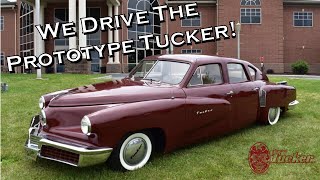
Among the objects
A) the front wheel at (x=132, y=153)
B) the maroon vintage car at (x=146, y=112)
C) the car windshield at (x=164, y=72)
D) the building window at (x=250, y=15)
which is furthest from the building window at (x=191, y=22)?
the front wheel at (x=132, y=153)

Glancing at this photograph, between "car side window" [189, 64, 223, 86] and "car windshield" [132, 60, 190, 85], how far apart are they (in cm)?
20

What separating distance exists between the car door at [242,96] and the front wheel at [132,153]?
2.00 metres

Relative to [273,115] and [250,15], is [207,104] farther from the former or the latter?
[250,15]

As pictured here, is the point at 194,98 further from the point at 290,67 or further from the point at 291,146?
the point at 290,67

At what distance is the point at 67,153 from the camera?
4.23 metres

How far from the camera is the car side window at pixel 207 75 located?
5.63 meters

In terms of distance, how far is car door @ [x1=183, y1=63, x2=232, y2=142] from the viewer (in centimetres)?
534

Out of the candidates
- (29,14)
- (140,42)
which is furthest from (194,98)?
(29,14)

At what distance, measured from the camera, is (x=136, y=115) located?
4.53 m

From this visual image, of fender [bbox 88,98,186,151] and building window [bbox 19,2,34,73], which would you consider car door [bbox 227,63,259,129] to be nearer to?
fender [bbox 88,98,186,151]

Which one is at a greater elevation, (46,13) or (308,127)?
(46,13)

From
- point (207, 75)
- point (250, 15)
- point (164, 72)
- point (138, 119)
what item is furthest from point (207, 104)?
point (250, 15)

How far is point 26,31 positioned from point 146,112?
111 feet

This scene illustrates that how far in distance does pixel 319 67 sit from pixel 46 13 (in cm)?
2895
